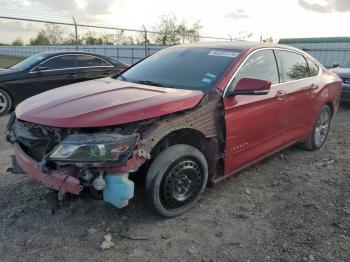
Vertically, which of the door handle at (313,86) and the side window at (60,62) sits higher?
the side window at (60,62)

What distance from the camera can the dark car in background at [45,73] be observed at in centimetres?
788

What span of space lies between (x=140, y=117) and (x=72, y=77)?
20.1 ft

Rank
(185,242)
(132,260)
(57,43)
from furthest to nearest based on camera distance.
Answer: (57,43)
(185,242)
(132,260)

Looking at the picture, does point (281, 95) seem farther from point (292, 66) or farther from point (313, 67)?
point (313, 67)

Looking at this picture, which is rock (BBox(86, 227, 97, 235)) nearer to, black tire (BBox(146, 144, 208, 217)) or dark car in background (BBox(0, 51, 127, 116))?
black tire (BBox(146, 144, 208, 217))

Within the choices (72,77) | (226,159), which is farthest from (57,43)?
(226,159)

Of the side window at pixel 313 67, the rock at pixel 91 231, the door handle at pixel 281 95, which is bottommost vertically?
the rock at pixel 91 231

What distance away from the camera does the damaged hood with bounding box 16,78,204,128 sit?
2873mm

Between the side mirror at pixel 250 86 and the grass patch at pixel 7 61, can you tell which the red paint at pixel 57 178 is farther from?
the grass patch at pixel 7 61

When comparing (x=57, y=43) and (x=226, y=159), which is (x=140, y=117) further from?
(x=57, y=43)

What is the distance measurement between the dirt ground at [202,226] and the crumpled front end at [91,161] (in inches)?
18.1

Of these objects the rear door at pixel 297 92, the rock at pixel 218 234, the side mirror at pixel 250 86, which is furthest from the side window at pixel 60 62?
the rock at pixel 218 234

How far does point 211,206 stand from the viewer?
3723 millimetres

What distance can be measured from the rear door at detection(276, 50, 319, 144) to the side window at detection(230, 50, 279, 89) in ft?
0.52
